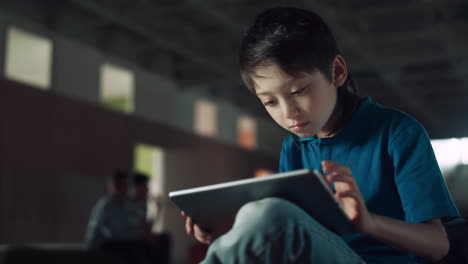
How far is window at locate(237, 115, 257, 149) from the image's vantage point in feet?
52.1

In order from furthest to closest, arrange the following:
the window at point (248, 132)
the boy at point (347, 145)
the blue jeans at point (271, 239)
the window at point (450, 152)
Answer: the window at point (248, 132) → the window at point (450, 152) → the boy at point (347, 145) → the blue jeans at point (271, 239)

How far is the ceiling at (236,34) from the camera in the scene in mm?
8602

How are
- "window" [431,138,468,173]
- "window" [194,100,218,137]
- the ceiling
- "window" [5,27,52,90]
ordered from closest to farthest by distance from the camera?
"window" [431,138,468,173] → "window" [5,27,52,90] → the ceiling → "window" [194,100,218,137]

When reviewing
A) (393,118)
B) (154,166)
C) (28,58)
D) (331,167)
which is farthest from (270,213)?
(154,166)

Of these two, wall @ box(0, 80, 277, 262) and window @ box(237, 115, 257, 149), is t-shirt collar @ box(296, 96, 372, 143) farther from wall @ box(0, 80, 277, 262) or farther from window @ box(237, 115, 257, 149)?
window @ box(237, 115, 257, 149)

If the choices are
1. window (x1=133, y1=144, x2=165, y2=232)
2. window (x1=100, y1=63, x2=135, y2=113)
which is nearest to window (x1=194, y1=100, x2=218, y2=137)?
window (x1=133, y1=144, x2=165, y2=232)

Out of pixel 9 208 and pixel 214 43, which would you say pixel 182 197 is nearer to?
pixel 9 208

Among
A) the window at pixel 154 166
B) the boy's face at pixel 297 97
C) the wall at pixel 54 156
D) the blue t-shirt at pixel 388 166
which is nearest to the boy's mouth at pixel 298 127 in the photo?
the boy's face at pixel 297 97

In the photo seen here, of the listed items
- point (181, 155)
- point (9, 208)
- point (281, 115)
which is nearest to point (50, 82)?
point (9, 208)

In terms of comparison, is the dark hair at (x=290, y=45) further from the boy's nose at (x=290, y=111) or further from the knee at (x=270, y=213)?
the knee at (x=270, y=213)

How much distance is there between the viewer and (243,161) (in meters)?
14.7

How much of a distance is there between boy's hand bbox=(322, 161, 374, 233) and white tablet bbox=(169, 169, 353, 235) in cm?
2

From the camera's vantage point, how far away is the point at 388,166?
1227 mm

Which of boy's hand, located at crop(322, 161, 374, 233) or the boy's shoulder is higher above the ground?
the boy's shoulder
